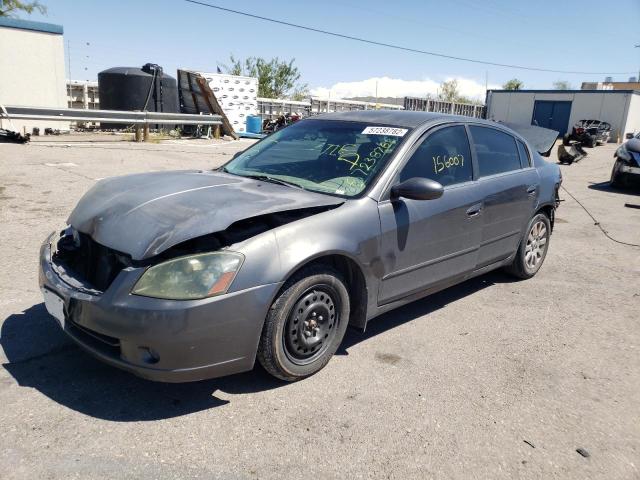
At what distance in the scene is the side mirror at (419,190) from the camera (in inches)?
133

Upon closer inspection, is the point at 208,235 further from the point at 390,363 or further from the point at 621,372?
the point at 621,372

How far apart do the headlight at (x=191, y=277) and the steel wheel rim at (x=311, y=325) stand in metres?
→ 0.51

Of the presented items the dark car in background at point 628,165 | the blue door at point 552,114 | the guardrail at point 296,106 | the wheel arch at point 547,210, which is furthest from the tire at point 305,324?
the blue door at point 552,114

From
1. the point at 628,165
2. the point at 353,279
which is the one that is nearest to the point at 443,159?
the point at 353,279

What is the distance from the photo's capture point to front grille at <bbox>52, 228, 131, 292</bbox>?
9.29 feet

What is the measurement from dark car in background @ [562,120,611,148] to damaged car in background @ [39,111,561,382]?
2099cm

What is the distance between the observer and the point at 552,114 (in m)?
40.8

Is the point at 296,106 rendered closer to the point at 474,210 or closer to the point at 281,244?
the point at 474,210

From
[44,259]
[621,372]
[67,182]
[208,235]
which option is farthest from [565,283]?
[67,182]

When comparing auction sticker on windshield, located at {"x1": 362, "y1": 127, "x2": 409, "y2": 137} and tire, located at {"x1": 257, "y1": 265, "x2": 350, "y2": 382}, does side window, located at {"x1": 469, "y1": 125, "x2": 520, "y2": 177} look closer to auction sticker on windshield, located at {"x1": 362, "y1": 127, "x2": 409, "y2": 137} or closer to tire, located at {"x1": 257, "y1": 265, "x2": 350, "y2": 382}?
auction sticker on windshield, located at {"x1": 362, "y1": 127, "x2": 409, "y2": 137}

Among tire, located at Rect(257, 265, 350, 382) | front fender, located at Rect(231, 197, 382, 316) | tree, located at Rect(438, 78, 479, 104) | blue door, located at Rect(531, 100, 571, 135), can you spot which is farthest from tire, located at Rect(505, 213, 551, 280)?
tree, located at Rect(438, 78, 479, 104)

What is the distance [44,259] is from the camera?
3.24 m

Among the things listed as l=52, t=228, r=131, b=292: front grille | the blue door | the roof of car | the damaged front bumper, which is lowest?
the damaged front bumper

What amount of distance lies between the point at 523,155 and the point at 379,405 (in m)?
3.22
